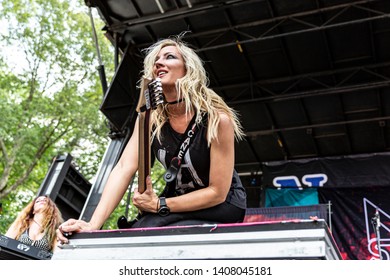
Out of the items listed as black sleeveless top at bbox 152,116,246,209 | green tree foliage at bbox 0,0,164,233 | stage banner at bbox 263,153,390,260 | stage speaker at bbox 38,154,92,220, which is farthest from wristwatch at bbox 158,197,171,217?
green tree foliage at bbox 0,0,164,233

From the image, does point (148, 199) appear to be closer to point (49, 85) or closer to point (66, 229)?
point (66, 229)

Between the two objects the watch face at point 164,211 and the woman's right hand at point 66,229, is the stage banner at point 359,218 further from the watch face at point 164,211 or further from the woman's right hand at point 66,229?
the woman's right hand at point 66,229

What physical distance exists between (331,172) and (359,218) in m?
1.43

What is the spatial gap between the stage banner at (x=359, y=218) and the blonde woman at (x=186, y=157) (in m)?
6.63

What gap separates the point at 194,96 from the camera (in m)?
1.55

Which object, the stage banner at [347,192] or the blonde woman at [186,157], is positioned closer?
the blonde woman at [186,157]

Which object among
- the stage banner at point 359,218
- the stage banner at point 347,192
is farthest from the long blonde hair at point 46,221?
the stage banner at point 347,192

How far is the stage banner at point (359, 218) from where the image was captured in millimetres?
7465

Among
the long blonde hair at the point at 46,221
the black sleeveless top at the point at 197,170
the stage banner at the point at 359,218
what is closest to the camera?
the black sleeveless top at the point at 197,170

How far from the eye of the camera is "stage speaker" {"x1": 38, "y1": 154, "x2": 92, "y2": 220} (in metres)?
5.89

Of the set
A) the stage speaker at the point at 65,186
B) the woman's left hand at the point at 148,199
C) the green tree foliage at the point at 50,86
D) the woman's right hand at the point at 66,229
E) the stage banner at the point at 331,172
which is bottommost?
the woman's right hand at the point at 66,229

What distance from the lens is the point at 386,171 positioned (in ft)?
28.3

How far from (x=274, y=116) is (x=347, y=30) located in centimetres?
259

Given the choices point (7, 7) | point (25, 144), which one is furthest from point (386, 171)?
point (7, 7)
